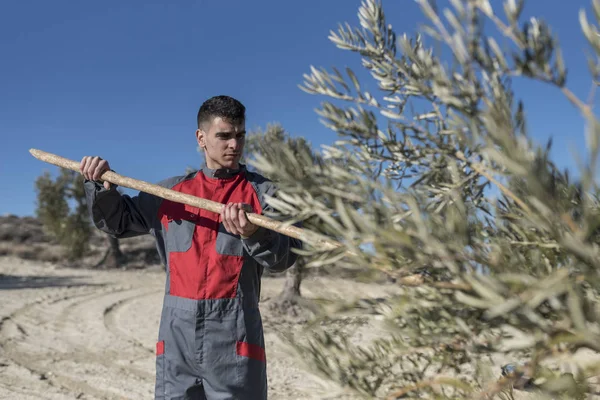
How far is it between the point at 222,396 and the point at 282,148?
1.92 meters

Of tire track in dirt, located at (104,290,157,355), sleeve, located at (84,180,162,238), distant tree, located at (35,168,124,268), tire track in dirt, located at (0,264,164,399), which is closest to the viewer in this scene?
sleeve, located at (84,180,162,238)

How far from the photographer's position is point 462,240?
121cm

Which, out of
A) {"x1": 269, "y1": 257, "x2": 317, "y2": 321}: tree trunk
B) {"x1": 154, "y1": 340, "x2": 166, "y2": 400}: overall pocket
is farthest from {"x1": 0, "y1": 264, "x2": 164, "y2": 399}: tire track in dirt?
{"x1": 269, "y1": 257, "x2": 317, "y2": 321}: tree trunk

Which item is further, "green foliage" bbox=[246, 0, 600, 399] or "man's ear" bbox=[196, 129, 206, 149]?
"man's ear" bbox=[196, 129, 206, 149]

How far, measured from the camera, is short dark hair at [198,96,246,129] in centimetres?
304

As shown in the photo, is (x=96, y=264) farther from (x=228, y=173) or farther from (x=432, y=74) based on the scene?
(x=432, y=74)

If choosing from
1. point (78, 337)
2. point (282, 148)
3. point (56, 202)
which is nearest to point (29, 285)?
point (78, 337)

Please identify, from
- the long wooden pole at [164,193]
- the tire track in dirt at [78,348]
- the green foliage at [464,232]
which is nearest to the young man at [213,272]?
the long wooden pole at [164,193]

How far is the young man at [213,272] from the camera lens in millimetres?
2834

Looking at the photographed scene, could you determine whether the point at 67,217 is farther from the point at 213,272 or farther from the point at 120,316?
the point at 213,272

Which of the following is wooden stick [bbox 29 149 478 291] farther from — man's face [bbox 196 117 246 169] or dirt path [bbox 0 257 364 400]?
man's face [bbox 196 117 246 169]

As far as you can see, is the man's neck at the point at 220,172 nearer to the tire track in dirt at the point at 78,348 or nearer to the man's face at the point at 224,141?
the man's face at the point at 224,141

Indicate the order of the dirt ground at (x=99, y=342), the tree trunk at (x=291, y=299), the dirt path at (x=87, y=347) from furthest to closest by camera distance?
the tree trunk at (x=291, y=299) → the dirt path at (x=87, y=347) → the dirt ground at (x=99, y=342)

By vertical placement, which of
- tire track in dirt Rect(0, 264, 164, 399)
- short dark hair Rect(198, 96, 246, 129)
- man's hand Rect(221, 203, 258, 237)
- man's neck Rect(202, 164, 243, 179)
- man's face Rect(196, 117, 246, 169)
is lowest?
tire track in dirt Rect(0, 264, 164, 399)
